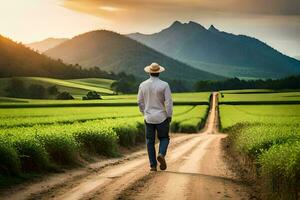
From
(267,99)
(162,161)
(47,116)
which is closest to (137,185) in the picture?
(162,161)

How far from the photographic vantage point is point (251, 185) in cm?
1448

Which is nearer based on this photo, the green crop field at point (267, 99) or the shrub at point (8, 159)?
the shrub at point (8, 159)

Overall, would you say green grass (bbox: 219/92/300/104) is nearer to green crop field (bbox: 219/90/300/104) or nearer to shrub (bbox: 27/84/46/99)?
green crop field (bbox: 219/90/300/104)

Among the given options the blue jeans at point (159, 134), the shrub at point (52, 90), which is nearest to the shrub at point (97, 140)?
the blue jeans at point (159, 134)

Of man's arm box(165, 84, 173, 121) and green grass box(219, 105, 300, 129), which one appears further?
green grass box(219, 105, 300, 129)

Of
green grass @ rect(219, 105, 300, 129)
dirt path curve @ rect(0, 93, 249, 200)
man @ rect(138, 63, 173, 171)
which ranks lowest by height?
green grass @ rect(219, 105, 300, 129)

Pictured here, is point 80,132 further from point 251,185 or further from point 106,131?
point 251,185

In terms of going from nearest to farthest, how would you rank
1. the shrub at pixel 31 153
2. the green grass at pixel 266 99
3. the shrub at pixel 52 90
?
the shrub at pixel 31 153, the green grass at pixel 266 99, the shrub at pixel 52 90

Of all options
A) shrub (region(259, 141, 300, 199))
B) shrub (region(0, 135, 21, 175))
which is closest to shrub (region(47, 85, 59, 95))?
shrub (region(0, 135, 21, 175))

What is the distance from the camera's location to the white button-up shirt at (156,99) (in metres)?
16.4

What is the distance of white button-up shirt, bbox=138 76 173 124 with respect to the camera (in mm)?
16359

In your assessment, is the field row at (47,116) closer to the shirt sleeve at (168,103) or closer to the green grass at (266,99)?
the shirt sleeve at (168,103)

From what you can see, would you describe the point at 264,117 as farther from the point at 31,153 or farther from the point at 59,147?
the point at 31,153

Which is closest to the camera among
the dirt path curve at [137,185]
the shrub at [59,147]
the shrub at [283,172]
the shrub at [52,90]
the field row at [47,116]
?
the shrub at [283,172]
